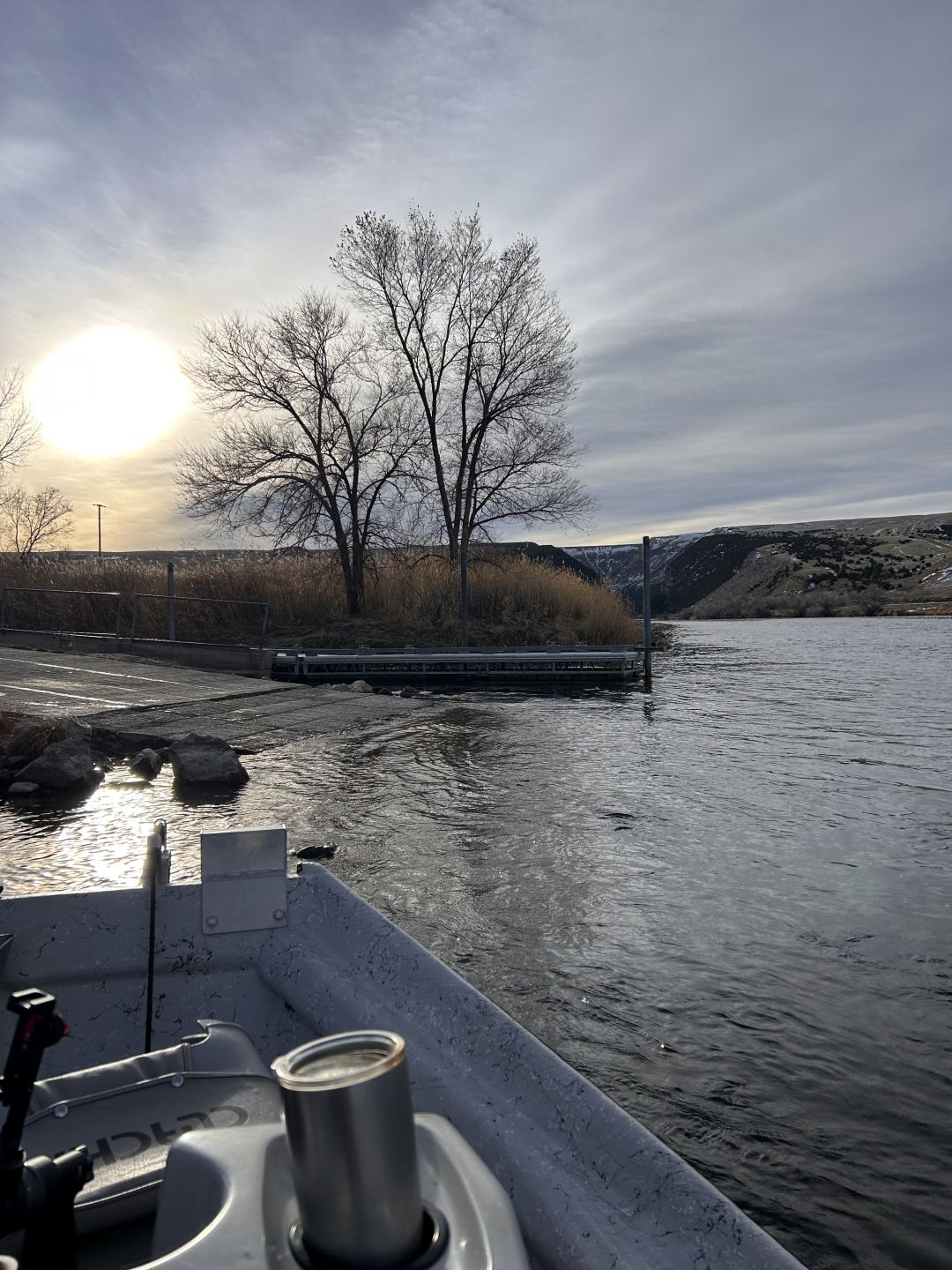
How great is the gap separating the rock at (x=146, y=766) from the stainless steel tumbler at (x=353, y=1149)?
6807 mm

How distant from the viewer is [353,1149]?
36.2 inches

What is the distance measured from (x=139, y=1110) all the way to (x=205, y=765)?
5569 millimetres

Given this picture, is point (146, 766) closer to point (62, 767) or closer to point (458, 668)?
point (62, 767)

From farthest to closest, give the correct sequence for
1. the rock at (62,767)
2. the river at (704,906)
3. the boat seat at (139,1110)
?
the rock at (62,767) → the river at (704,906) → the boat seat at (139,1110)

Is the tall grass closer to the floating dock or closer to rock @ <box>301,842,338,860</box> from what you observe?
the floating dock

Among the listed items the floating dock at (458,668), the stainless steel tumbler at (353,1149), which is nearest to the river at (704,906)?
the stainless steel tumbler at (353,1149)

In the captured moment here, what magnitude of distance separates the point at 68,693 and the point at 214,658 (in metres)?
4.61

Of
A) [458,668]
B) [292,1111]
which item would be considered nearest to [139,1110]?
[292,1111]

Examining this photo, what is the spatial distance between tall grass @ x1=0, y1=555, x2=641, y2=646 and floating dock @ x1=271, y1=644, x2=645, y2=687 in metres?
3.15

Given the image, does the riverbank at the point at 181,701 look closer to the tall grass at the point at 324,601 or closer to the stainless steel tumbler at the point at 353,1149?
the tall grass at the point at 324,601

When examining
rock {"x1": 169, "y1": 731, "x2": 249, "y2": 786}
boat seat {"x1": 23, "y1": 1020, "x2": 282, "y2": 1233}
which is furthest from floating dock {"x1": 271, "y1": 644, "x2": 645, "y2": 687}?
boat seat {"x1": 23, "y1": 1020, "x2": 282, "y2": 1233}

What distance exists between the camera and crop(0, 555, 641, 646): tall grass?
20.1m

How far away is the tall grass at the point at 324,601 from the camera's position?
2009 centimetres

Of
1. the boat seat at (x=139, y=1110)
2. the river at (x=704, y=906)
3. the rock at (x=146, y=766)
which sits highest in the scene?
the boat seat at (x=139, y=1110)
